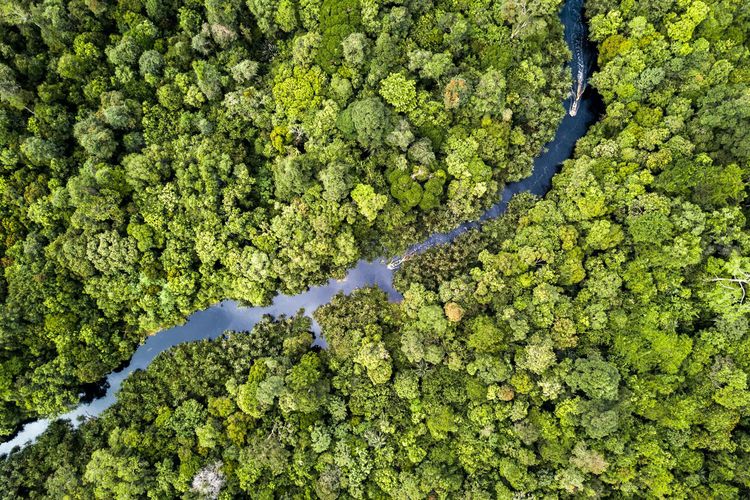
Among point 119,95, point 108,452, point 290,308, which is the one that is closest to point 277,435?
point 290,308

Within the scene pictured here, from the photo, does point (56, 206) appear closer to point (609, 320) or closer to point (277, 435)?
point (277, 435)

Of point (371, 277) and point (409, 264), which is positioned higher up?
point (371, 277)

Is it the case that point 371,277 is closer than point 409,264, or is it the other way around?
point 409,264

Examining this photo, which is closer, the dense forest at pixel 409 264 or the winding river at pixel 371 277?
the dense forest at pixel 409 264

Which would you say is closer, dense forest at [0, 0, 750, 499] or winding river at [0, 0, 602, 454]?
dense forest at [0, 0, 750, 499]
